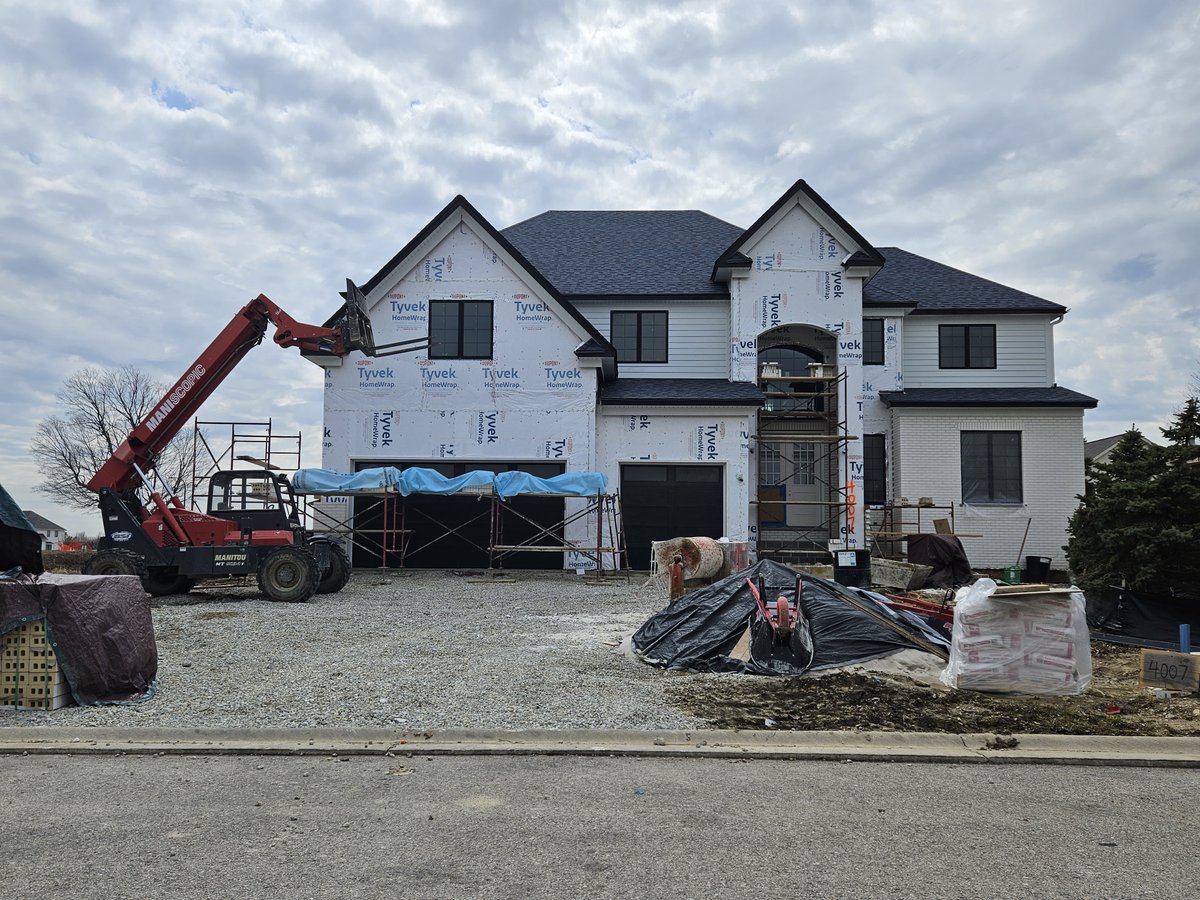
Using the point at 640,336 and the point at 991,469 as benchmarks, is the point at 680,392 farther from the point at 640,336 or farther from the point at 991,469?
the point at 991,469

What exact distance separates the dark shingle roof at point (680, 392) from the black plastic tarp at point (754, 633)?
1242 cm

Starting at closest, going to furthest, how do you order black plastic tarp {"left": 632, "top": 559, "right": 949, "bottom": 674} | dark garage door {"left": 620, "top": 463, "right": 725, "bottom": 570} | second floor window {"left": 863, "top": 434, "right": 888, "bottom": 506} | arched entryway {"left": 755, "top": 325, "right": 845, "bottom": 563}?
black plastic tarp {"left": 632, "top": 559, "right": 949, "bottom": 674} < dark garage door {"left": 620, "top": 463, "right": 725, "bottom": 570} < arched entryway {"left": 755, "top": 325, "right": 845, "bottom": 563} < second floor window {"left": 863, "top": 434, "right": 888, "bottom": 506}

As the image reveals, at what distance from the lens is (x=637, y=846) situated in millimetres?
4570

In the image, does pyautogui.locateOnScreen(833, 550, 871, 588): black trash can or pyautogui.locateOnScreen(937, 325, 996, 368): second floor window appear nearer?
pyautogui.locateOnScreen(833, 550, 871, 588): black trash can

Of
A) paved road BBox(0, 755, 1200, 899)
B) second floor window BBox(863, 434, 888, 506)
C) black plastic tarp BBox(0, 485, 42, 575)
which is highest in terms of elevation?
second floor window BBox(863, 434, 888, 506)

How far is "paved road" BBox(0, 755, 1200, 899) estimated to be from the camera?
4117 mm

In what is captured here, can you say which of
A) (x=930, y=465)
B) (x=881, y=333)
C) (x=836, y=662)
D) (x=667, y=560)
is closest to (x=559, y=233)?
(x=881, y=333)

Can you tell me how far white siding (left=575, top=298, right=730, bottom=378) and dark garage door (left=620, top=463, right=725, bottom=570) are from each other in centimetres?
326

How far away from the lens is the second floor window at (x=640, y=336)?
2523 centimetres

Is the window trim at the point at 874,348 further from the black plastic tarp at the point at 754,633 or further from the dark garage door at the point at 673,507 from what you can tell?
the black plastic tarp at the point at 754,633

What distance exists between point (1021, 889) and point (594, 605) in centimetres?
1171

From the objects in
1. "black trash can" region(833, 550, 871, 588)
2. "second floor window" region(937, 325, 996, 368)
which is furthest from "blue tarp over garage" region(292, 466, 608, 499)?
"second floor window" region(937, 325, 996, 368)

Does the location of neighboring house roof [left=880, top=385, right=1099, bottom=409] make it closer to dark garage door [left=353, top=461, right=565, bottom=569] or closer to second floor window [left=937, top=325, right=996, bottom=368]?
second floor window [left=937, top=325, right=996, bottom=368]

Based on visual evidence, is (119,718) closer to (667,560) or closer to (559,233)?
(667,560)
